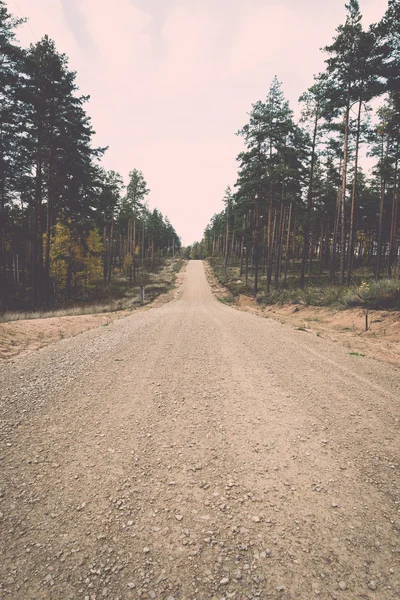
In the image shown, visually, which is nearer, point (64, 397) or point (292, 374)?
point (64, 397)

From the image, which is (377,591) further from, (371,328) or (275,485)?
(371,328)

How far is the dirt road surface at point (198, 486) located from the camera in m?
1.92

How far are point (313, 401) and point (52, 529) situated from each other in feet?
13.6

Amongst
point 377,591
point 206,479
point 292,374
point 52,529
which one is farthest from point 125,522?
point 292,374

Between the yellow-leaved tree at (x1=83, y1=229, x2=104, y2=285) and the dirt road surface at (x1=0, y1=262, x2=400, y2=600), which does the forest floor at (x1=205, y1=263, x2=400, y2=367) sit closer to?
the dirt road surface at (x1=0, y1=262, x2=400, y2=600)

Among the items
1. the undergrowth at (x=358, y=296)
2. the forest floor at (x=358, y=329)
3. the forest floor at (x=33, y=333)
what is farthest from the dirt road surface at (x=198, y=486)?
the undergrowth at (x=358, y=296)

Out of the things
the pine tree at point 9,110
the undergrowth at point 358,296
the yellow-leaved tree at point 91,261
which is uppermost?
the pine tree at point 9,110

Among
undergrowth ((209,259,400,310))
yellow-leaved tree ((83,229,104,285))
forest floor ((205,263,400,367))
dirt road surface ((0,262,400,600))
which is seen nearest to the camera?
dirt road surface ((0,262,400,600))

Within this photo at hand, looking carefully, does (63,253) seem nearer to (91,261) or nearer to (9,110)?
(91,261)

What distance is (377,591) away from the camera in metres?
1.81

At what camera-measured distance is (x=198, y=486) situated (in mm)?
2801

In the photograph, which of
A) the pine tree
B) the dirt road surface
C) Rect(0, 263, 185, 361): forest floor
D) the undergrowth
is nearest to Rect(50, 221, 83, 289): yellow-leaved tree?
the pine tree

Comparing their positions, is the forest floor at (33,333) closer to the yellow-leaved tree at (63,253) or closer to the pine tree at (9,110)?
the pine tree at (9,110)

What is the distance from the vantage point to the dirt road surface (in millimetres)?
1923
